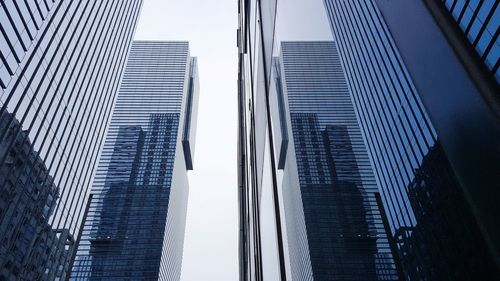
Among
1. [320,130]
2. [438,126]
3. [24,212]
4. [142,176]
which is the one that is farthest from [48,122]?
[142,176]

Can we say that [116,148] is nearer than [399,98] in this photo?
No

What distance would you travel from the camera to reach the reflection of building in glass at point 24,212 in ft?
123

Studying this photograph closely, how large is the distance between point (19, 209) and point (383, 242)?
45.6 m

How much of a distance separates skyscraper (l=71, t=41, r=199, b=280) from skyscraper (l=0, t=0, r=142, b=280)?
61344mm

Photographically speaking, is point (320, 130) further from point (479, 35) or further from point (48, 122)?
point (48, 122)

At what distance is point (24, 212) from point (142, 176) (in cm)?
9298

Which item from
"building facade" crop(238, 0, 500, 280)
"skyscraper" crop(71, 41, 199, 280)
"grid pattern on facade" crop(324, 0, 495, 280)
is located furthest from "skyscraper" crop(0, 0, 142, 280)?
"skyscraper" crop(71, 41, 199, 280)

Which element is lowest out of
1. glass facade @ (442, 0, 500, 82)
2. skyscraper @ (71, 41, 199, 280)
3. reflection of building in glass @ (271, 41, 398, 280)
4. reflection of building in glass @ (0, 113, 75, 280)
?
glass facade @ (442, 0, 500, 82)

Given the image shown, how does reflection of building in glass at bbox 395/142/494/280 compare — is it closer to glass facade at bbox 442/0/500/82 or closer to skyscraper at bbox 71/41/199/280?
glass facade at bbox 442/0/500/82

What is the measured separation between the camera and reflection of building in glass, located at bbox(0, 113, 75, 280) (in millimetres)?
37469

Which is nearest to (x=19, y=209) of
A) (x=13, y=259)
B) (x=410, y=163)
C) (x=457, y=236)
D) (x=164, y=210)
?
(x=13, y=259)

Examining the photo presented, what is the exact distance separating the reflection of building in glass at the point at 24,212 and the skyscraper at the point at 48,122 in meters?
0.11

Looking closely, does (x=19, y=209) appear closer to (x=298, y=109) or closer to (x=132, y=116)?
(x=298, y=109)

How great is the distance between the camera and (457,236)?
2.81 metres
